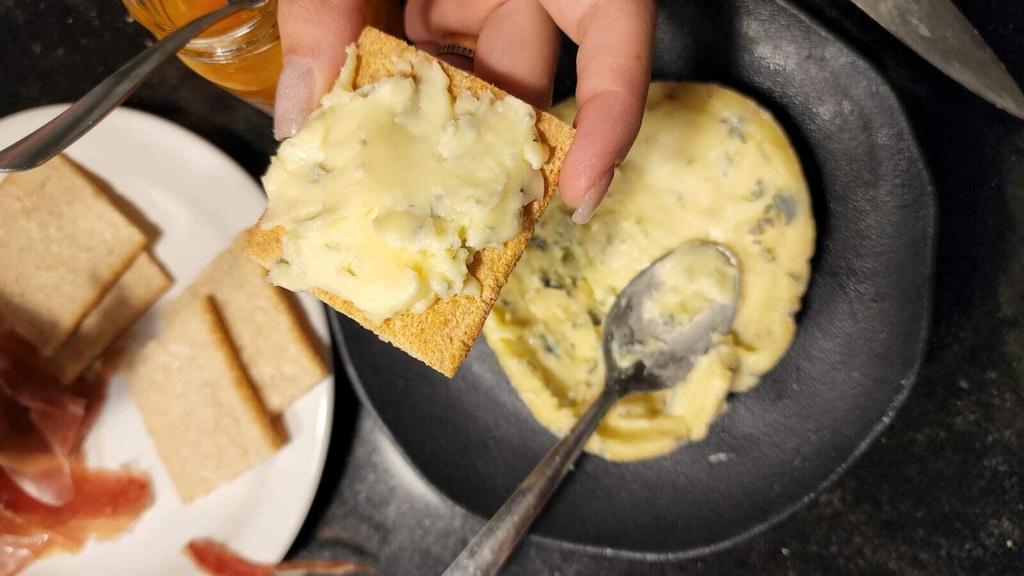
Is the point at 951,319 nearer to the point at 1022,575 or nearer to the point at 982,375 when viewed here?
the point at 982,375

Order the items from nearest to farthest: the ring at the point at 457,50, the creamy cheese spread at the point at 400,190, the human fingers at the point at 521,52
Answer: the creamy cheese spread at the point at 400,190, the human fingers at the point at 521,52, the ring at the point at 457,50

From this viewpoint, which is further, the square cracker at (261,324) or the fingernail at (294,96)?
Answer: the square cracker at (261,324)

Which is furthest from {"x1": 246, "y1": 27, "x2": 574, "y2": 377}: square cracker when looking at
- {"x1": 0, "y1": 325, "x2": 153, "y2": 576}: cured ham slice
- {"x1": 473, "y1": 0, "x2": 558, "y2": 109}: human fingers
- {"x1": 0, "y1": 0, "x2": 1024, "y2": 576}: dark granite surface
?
{"x1": 0, "y1": 325, "x2": 153, "y2": 576}: cured ham slice

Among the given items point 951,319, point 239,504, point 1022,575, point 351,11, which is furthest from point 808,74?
point 239,504

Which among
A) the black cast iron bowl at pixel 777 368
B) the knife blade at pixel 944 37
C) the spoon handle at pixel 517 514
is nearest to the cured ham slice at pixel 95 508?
the black cast iron bowl at pixel 777 368

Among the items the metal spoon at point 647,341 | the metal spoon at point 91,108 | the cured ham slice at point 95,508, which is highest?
the metal spoon at point 91,108

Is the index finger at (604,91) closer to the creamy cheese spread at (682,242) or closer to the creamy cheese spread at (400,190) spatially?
the creamy cheese spread at (400,190)

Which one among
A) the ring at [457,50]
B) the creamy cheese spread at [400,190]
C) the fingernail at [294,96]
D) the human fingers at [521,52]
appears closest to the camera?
the creamy cheese spread at [400,190]
